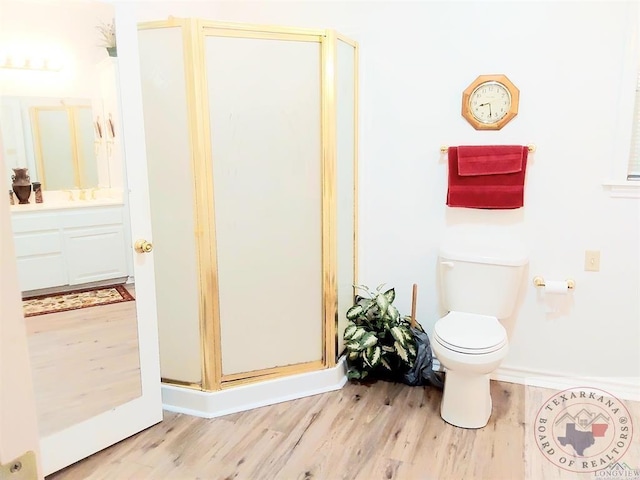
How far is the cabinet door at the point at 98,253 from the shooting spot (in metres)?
2.16

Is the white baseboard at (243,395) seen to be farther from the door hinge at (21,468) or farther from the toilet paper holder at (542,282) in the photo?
the door hinge at (21,468)

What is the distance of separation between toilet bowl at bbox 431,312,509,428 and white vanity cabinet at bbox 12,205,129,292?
152 centimetres

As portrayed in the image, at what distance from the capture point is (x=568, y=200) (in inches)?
102

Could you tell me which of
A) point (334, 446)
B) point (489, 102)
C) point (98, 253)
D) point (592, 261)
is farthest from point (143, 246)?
point (592, 261)

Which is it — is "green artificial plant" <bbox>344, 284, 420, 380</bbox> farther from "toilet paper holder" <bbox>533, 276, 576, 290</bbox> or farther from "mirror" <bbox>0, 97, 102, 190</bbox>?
"mirror" <bbox>0, 97, 102, 190</bbox>

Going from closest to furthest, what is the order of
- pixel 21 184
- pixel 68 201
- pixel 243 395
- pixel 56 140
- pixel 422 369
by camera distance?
pixel 21 184
pixel 56 140
pixel 68 201
pixel 243 395
pixel 422 369

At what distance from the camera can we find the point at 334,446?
7.43 feet

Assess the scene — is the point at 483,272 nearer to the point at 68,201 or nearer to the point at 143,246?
the point at 143,246

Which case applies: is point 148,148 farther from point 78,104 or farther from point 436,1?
point 436,1

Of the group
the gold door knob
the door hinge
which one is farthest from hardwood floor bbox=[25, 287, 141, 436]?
the door hinge

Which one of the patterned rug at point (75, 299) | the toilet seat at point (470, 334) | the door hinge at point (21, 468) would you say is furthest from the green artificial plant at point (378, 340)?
the door hinge at point (21, 468)

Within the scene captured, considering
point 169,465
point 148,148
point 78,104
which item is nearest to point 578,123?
point 148,148

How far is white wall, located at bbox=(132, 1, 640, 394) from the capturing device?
2459 mm

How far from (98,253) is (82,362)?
0.48 meters
